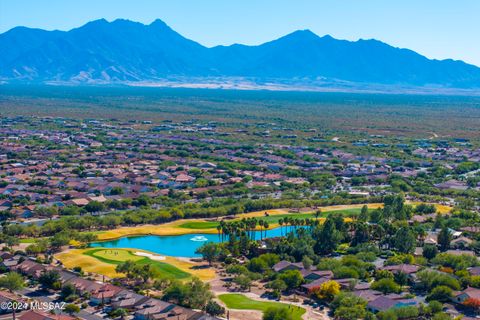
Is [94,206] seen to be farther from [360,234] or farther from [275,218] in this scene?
[360,234]

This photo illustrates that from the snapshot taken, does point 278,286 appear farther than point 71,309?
Yes

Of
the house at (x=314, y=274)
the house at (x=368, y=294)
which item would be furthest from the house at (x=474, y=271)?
the house at (x=314, y=274)

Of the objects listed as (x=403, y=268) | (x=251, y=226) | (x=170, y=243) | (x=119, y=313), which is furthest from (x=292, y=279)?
(x=170, y=243)

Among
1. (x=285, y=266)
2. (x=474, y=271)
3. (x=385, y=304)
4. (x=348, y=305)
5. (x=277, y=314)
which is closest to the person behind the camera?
(x=277, y=314)

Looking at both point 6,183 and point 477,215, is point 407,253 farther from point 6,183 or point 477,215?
point 6,183

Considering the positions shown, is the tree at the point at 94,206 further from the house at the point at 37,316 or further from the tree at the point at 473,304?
the tree at the point at 473,304

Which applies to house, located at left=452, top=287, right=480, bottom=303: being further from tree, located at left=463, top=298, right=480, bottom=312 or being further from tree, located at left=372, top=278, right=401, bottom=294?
tree, located at left=372, top=278, right=401, bottom=294

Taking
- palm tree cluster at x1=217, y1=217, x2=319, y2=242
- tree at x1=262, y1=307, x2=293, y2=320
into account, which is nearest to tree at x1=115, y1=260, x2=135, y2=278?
palm tree cluster at x1=217, y1=217, x2=319, y2=242
